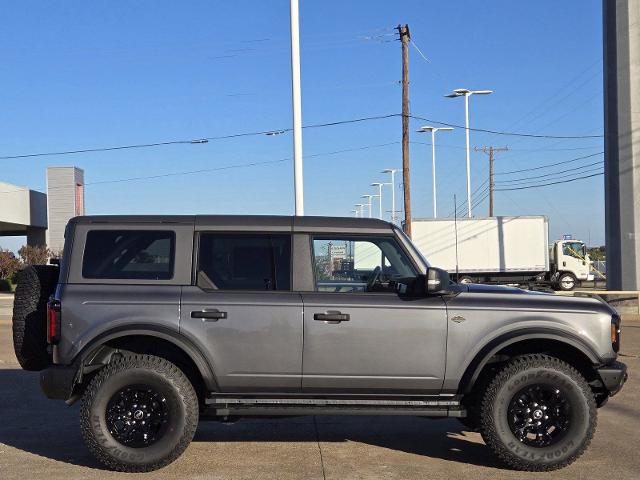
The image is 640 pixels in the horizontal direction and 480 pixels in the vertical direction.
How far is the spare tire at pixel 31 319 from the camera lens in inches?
230

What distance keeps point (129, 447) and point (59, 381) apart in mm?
735

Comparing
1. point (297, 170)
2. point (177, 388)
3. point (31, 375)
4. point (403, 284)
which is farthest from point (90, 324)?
point (297, 170)

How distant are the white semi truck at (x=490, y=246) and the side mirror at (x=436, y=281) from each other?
1107 inches

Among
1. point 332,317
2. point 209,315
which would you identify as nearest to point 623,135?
point 332,317

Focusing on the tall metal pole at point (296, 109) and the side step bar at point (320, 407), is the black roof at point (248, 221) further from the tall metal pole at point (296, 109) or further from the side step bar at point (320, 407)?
the tall metal pole at point (296, 109)

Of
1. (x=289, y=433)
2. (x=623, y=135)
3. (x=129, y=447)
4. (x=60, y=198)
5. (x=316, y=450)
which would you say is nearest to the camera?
(x=129, y=447)

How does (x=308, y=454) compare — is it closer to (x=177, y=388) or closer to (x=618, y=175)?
(x=177, y=388)

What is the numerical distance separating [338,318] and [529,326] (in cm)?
149

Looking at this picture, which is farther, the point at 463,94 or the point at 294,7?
the point at 463,94

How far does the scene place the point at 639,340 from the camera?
1386cm

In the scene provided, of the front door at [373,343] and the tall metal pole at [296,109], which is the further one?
the tall metal pole at [296,109]

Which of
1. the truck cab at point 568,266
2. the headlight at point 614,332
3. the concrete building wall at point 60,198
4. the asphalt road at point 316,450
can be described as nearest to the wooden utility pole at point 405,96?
→ the truck cab at point 568,266

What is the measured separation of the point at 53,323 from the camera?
558cm

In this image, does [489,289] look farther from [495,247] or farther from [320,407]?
[495,247]
